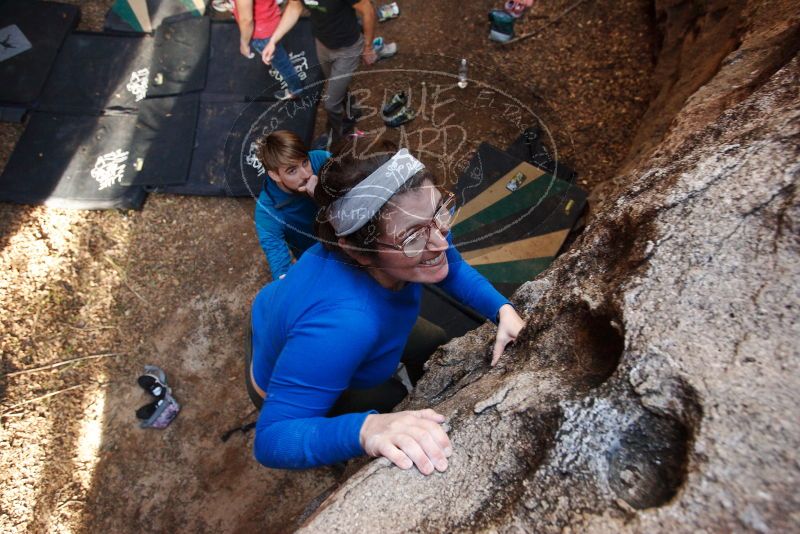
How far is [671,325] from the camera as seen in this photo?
3.95 feet

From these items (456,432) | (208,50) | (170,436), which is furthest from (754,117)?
(208,50)

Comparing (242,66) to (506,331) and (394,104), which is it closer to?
(394,104)

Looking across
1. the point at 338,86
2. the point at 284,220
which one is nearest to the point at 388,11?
the point at 338,86

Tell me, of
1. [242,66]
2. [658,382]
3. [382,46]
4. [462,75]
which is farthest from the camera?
[242,66]

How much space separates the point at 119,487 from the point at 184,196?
2411mm

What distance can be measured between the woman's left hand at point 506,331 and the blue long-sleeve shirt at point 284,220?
3.36 ft

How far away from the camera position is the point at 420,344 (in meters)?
2.61

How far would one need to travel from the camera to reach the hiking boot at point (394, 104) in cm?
198

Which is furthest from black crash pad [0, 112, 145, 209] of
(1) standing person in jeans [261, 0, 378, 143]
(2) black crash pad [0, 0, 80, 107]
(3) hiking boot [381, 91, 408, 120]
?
(3) hiking boot [381, 91, 408, 120]

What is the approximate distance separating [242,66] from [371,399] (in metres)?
3.93

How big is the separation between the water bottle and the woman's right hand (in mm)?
1338

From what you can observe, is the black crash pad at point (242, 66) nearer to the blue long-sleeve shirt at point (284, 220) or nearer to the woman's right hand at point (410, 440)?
the blue long-sleeve shirt at point (284, 220)

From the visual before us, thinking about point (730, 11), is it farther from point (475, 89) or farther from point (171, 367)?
point (171, 367)

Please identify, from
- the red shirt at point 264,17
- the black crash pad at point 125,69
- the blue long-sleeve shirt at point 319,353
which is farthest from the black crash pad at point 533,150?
the black crash pad at point 125,69
